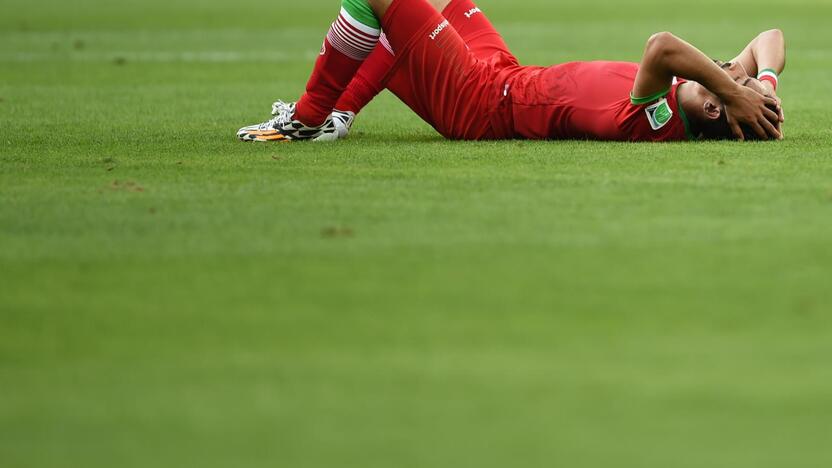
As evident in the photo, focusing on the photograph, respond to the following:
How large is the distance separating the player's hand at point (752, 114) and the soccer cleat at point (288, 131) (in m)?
1.85

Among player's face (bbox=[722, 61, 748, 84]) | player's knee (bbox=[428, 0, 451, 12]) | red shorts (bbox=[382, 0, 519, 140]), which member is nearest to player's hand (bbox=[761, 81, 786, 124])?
player's face (bbox=[722, 61, 748, 84])

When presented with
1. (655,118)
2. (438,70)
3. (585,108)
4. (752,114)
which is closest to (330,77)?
(438,70)

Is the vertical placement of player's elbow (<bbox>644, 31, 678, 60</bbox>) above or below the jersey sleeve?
above

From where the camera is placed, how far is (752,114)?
623cm

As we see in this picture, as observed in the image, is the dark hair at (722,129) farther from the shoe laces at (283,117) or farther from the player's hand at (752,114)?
the shoe laces at (283,117)

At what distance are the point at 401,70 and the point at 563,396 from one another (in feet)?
12.7

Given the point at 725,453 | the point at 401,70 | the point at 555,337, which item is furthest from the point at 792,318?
the point at 401,70

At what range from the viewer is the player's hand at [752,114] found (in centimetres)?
615

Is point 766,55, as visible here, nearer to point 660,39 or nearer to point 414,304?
point 660,39

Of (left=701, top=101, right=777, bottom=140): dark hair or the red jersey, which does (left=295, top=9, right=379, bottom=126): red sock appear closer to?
the red jersey

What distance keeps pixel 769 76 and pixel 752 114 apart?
46cm

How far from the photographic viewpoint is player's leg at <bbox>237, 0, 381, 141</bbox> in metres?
6.44

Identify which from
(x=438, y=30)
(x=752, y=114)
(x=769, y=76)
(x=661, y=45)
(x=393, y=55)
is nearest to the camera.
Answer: (x=661, y=45)

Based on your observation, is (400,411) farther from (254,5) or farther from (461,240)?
(254,5)
